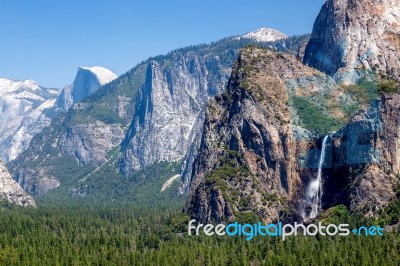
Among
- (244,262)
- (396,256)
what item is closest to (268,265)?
(244,262)

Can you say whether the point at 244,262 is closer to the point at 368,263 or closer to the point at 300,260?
the point at 300,260

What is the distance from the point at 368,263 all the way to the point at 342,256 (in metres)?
12.7

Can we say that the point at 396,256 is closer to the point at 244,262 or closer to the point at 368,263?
the point at 368,263

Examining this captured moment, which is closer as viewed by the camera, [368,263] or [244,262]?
[368,263]

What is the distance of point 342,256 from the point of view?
196625 mm

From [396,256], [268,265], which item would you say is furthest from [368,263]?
[268,265]

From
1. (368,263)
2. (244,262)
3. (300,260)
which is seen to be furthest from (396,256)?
(244,262)

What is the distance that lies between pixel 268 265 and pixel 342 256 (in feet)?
63.4

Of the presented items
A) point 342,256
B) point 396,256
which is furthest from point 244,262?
point 396,256

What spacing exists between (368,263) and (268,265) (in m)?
25.6

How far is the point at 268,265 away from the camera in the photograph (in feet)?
640

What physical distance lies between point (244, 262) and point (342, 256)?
82.8 feet

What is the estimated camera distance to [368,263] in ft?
606

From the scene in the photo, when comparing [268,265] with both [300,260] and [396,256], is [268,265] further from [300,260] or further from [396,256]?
[396,256]
